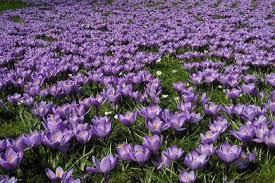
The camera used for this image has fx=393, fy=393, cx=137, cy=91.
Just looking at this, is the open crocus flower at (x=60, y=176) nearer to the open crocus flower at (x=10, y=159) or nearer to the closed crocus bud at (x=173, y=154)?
the open crocus flower at (x=10, y=159)

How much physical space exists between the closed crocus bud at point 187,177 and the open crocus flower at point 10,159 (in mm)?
1411

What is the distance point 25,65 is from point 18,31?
8.16 metres

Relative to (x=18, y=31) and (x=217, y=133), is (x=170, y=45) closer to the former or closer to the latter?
(x=217, y=133)

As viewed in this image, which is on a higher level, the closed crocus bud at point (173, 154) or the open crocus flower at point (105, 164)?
the open crocus flower at point (105, 164)

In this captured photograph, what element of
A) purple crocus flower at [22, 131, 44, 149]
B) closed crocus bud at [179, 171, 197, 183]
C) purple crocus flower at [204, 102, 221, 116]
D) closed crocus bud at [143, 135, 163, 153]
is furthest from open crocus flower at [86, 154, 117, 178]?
purple crocus flower at [204, 102, 221, 116]

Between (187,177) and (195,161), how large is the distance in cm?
19

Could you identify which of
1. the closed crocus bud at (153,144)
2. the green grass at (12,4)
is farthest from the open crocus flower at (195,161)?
the green grass at (12,4)

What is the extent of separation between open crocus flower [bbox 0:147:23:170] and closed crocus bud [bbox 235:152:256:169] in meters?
1.95

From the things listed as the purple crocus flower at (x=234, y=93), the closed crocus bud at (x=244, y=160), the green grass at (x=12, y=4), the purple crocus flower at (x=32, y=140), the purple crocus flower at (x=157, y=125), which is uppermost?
the purple crocus flower at (x=32, y=140)

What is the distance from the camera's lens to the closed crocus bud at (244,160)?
11.7 ft

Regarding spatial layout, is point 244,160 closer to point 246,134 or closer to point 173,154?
point 246,134

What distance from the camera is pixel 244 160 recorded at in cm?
357

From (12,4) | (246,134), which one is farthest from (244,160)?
(12,4)

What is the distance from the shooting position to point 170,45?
10508mm
